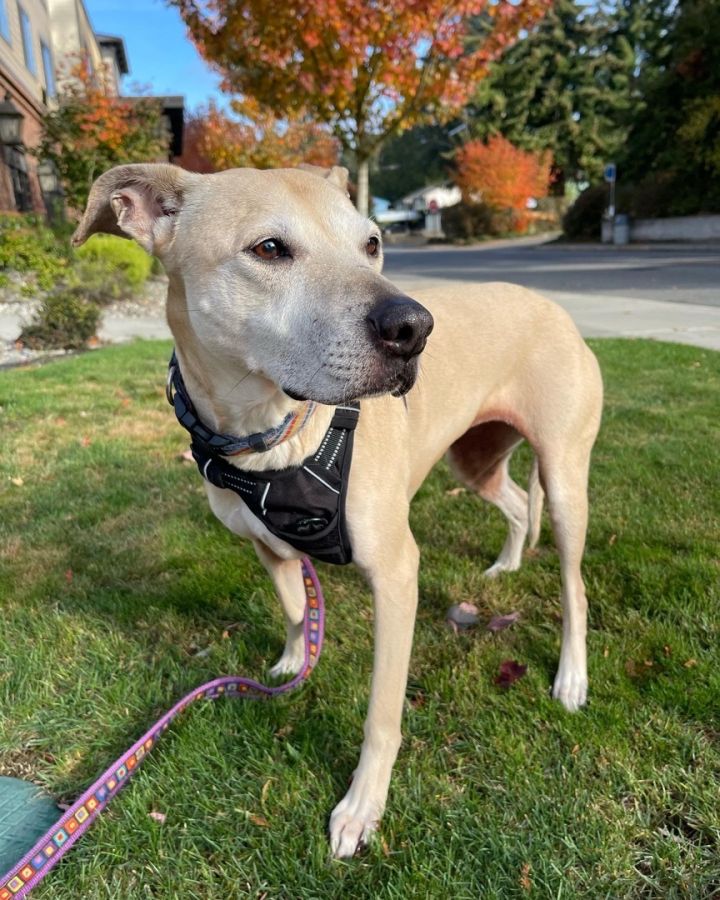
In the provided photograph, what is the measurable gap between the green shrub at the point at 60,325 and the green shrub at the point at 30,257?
8.60 feet

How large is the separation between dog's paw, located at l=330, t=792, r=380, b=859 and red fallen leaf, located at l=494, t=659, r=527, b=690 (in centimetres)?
79

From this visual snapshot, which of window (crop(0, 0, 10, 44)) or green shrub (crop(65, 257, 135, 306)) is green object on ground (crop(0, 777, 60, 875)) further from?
window (crop(0, 0, 10, 44))

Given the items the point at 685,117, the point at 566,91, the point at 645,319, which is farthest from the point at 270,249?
the point at 566,91

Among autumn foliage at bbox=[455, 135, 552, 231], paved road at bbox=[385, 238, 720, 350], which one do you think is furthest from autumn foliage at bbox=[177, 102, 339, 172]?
autumn foliage at bbox=[455, 135, 552, 231]

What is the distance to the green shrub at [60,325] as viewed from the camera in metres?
9.62

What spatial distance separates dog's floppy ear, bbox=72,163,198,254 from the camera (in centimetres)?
221

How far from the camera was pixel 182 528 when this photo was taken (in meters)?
4.03

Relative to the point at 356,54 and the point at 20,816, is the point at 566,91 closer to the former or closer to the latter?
the point at 356,54

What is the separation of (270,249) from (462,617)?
1.90m

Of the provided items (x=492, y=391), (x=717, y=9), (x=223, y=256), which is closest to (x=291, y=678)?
(x=492, y=391)

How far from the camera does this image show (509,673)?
8.95 feet

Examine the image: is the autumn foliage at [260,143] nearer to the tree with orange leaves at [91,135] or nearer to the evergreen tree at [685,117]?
the tree with orange leaves at [91,135]

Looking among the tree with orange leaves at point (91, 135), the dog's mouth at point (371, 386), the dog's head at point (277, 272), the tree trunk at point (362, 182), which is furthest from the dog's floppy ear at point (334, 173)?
the tree with orange leaves at point (91, 135)

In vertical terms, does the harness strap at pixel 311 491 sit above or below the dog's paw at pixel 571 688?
above
